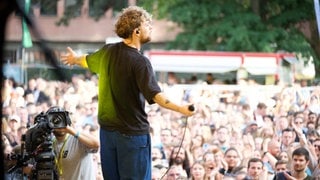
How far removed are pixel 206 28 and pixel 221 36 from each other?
0.44m

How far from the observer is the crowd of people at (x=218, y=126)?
20.0ft

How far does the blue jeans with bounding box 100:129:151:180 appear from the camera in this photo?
129 inches

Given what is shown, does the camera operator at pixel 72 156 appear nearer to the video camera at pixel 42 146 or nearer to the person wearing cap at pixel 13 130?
the video camera at pixel 42 146

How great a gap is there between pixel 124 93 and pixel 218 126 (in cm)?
409

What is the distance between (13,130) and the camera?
6.84 metres

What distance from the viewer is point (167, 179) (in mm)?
6184

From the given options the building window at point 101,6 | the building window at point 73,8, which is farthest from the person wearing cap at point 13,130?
the building window at point 73,8

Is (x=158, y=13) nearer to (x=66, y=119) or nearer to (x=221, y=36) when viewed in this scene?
(x=221, y=36)

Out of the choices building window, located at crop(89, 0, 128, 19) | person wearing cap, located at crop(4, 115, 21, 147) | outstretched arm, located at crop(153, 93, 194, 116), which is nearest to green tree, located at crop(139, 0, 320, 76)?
building window, located at crop(89, 0, 128, 19)

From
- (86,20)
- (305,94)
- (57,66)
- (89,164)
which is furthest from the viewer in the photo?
(86,20)

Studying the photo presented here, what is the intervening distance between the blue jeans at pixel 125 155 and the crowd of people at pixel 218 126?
66.7 inches

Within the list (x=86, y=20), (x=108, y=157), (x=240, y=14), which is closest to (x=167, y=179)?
(x=108, y=157)

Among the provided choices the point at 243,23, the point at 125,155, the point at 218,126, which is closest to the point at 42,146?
the point at 125,155

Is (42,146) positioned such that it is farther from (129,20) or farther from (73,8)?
(73,8)
